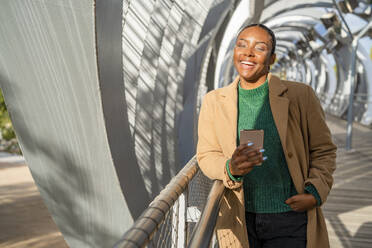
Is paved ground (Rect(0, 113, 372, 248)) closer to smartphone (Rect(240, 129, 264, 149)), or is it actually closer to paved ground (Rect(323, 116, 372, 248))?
paved ground (Rect(323, 116, 372, 248))

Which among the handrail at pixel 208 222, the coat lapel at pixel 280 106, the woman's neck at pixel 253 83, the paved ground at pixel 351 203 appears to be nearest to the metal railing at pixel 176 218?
the handrail at pixel 208 222

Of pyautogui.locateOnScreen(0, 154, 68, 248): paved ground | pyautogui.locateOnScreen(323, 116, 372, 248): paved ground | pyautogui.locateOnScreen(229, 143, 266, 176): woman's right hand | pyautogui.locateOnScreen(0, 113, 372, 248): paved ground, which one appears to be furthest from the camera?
pyautogui.locateOnScreen(0, 154, 68, 248): paved ground

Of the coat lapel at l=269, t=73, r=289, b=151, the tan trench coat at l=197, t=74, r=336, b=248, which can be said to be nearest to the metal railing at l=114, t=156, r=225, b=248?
the tan trench coat at l=197, t=74, r=336, b=248

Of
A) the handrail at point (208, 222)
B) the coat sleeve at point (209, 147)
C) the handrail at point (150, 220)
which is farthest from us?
the coat sleeve at point (209, 147)

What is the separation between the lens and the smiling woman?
1.91m

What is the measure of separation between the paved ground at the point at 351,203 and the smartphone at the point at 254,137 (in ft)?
9.71

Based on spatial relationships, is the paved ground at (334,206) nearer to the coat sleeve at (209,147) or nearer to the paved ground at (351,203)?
the paved ground at (351,203)

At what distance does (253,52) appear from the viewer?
1923 mm

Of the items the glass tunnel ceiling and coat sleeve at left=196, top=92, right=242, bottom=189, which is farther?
the glass tunnel ceiling

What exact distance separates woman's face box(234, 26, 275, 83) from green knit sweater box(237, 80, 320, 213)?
0.12 meters

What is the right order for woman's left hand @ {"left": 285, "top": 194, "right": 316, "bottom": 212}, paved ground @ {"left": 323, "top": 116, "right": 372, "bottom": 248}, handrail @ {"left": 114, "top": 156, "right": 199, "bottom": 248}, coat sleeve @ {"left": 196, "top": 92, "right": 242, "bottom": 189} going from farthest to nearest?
paved ground @ {"left": 323, "top": 116, "right": 372, "bottom": 248}
coat sleeve @ {"left": 196, "top": 92, "right": 242, "bottom": 189}
woman's left hand @ {"left": 285, "top": 194, "right": 316, "bottom": 212}
handrail @ {"left": 114, "top": 156, "right": 199, "bottom": 248}

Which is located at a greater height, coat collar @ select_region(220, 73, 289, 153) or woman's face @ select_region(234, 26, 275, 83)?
woman's face @ select_region(234, 26, 275, 83)

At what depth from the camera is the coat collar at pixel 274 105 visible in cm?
192

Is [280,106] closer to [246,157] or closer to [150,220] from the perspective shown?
[246,157]
